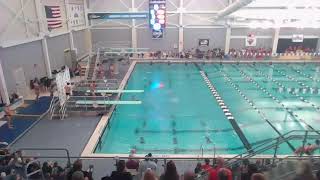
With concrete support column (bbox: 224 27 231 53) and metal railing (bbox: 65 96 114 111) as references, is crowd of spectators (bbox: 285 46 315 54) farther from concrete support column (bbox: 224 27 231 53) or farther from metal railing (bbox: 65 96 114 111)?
metal railing (bbox: 65 96 114 111)

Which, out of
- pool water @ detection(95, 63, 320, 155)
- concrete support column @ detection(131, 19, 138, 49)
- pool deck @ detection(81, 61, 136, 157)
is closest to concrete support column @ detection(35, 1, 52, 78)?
pool water @ detection(95, 63, 320, 155)

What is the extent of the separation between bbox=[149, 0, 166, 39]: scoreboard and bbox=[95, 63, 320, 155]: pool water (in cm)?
522

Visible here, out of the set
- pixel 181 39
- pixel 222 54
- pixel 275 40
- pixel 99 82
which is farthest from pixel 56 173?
pixel 275 40

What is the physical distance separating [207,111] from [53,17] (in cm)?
1256

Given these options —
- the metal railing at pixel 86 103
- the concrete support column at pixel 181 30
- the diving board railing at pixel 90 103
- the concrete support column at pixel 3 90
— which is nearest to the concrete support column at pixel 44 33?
the concrete support column at pixel 3 90

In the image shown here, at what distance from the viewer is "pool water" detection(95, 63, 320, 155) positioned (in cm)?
1074

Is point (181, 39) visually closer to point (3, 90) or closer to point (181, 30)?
point (181, 30)

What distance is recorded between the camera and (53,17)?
60.0ft

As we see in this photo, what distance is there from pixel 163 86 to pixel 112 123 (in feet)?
20.8

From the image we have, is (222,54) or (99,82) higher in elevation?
(222,54)

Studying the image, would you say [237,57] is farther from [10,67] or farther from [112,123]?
[10,67]

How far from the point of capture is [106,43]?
1070 inches

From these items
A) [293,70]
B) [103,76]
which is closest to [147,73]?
[103,76]

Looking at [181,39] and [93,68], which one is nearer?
[93,68]
